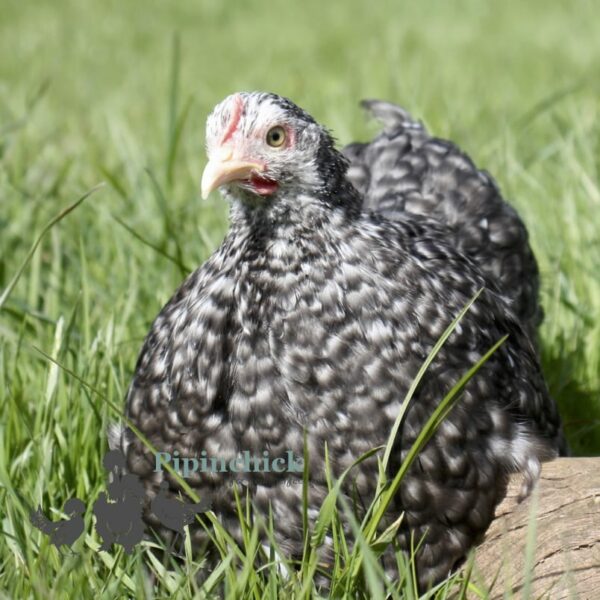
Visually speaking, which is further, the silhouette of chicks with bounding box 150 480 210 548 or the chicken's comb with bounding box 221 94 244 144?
the silhouette of chicks with bounding box 150 480 210 548

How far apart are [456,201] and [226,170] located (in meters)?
1.40

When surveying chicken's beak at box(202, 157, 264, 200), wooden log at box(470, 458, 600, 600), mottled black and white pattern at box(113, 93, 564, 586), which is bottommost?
wooden log at box(470, 458, 600, 600)

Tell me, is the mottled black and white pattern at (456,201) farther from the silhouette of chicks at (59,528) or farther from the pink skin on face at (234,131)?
the silhouette of chicks at (59,528)

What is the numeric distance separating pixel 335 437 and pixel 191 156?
3929 mm

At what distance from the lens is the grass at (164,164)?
2809 millimetres

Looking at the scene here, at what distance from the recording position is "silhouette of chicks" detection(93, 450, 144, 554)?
8.29 feet

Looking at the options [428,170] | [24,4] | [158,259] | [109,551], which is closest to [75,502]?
[109,551]

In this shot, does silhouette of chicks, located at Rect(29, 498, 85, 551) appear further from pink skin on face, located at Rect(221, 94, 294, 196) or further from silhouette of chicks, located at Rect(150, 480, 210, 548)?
pink skin on face, located at Rect(221, 94, 294, 196)

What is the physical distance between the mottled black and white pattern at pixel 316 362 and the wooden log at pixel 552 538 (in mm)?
47

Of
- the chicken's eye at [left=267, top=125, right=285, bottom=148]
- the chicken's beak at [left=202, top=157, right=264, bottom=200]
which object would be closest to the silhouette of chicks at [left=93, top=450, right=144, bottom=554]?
the chicken's beak at [left=202, top=157, right=264, bottom=200]

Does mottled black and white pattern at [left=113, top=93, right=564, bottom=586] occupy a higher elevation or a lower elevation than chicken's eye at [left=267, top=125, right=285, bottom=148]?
lower

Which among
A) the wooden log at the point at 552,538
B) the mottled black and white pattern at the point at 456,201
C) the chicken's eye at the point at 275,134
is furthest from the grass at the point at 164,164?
the chicken's eye at the point at 275,134

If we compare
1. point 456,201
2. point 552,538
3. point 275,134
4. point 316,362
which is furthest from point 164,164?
point 552,538

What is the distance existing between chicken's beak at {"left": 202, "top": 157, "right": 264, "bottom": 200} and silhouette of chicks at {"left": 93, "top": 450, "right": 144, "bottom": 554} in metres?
0.77
